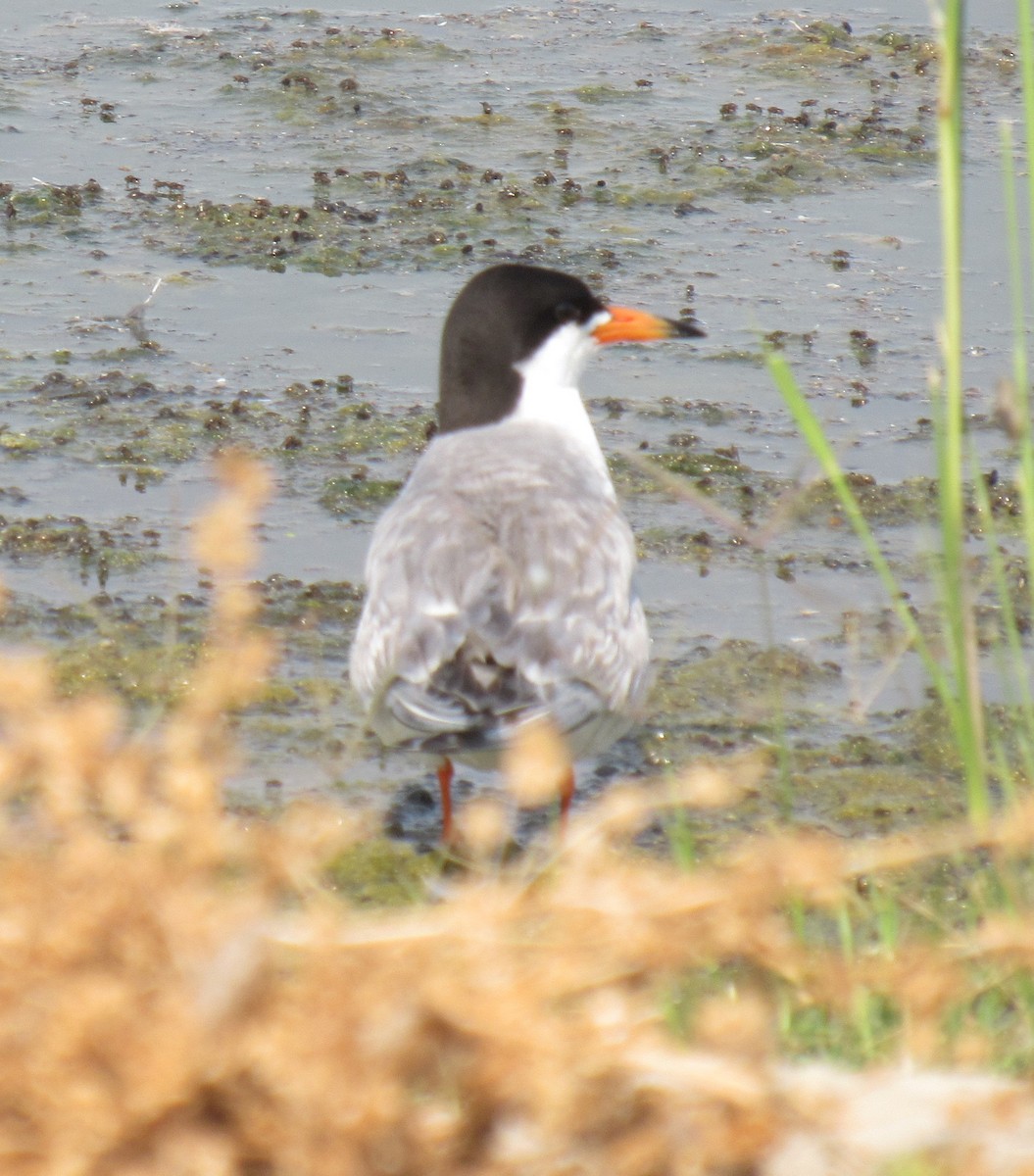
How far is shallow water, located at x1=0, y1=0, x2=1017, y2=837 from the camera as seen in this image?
18.9 feet

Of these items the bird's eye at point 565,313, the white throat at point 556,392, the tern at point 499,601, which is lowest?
the tern at point 499,601

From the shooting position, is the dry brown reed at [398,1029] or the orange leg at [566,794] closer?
the dry brown reed at [398,1029]

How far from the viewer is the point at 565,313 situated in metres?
5.37

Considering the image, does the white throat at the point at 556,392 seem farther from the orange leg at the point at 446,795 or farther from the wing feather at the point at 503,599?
the orange leg at the point at 446,795

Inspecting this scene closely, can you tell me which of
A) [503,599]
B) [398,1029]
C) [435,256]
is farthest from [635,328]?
[398,1029]

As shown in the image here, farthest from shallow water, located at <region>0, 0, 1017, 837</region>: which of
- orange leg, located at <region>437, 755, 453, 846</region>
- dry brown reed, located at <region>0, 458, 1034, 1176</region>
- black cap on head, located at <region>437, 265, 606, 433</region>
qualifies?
dry brown reed, located at <region>0, 458, 1034, 1176</region>

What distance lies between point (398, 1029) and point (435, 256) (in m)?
6.24

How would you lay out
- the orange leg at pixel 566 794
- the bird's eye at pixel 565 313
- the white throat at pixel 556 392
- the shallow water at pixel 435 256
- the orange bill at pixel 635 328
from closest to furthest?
the orange leg at pixel 566 794 < the white throat at pixel 556 392 < the bird's eye at pixel 565 313 < the orange bill at pixel 635 328 < the shallow water at pixel 435 256

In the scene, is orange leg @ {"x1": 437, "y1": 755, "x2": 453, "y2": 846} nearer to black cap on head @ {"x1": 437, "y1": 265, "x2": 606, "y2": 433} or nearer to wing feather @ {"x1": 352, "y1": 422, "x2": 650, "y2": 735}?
wing feather @ {"x1": 352, "y1": 422, "x2": 650, "y2": 735}

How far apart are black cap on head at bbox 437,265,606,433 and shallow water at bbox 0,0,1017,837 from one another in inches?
25.0

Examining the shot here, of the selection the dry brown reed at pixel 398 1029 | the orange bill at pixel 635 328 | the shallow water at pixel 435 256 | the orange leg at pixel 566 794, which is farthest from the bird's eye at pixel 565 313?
the dry brown reed at pixel 398 1029

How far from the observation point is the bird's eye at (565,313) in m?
5.34

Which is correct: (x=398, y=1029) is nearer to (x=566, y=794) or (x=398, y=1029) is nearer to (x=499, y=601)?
(x=499, y=601)

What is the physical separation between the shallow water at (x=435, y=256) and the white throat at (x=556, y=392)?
0.53m
